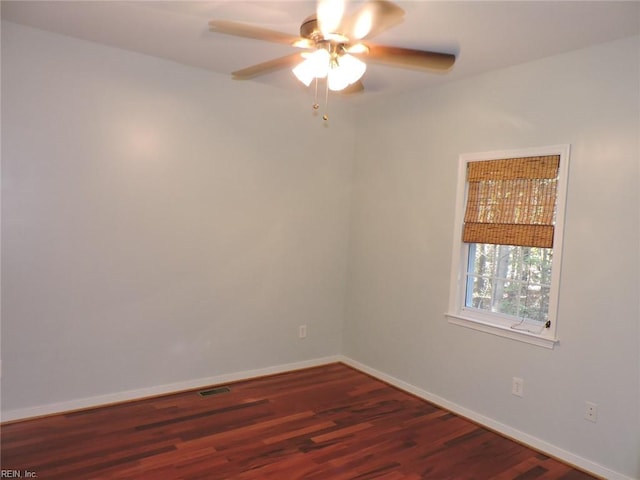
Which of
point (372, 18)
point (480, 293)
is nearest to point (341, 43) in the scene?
point (372, 18)

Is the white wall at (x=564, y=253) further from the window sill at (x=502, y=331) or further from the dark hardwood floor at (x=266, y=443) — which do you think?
the dark hardwood floor at (x=266, y=443)

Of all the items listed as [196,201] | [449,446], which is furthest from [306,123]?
[449,446]

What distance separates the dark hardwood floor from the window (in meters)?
0.82

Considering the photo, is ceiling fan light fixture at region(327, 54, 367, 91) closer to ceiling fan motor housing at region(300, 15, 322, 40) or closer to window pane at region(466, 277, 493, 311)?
ceiling fan motor housing at region(300, 15, 322, 40)

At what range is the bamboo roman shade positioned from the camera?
293 cm

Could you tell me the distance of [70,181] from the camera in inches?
120

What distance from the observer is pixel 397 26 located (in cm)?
251

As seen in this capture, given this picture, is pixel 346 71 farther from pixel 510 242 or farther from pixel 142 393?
pixel 142 393

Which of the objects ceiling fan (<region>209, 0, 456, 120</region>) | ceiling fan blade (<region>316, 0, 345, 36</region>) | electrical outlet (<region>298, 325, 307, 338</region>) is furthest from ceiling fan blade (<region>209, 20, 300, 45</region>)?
electrical outlet (<region>298, 325, 307, 338</region>)

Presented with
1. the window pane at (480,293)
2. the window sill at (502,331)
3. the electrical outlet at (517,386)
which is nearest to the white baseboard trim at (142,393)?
the window sill at (502,331)

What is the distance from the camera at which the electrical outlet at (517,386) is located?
3.03 metres

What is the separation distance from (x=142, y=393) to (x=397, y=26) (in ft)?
10.3

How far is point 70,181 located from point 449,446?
313 centimetres

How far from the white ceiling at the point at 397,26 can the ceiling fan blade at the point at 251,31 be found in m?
0.38
